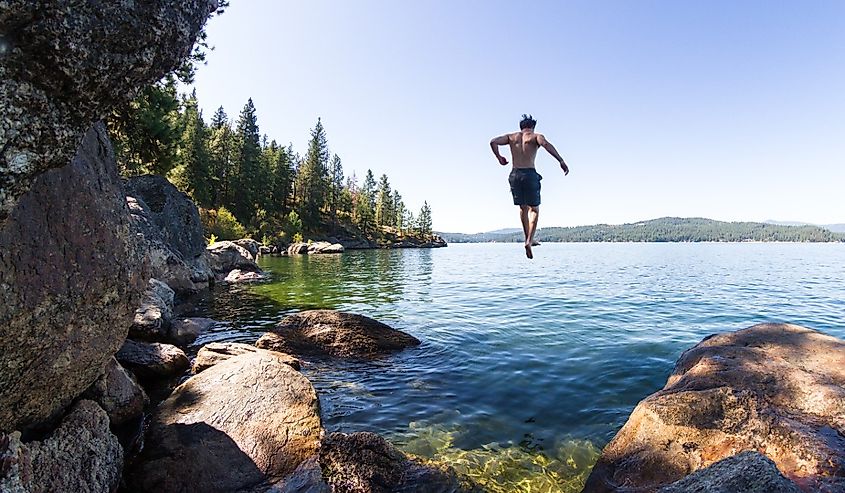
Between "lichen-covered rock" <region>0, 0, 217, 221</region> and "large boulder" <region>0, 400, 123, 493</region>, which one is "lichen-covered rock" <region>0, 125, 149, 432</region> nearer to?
"large boulder" <region>0, 400, 123, 493</region>

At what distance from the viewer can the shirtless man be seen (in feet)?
28.6

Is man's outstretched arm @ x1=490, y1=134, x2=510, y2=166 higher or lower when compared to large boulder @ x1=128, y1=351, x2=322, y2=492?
higher

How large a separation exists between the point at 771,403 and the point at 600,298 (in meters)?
18.0

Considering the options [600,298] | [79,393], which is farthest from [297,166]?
[79,393]

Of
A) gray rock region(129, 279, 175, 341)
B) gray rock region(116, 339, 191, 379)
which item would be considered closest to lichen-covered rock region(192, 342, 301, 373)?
gray rock region(116, 339, 191, 379)

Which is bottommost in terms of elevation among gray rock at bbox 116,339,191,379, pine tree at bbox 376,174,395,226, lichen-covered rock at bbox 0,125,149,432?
gray rock at bbox 116,339,191,379

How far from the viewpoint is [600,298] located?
898 inches

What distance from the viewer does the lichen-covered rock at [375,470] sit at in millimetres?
5070

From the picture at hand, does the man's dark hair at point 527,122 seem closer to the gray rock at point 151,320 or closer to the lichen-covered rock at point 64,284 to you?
the lichen-covered rock at point 64,284

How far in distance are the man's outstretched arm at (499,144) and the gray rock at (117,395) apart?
7.41 metres

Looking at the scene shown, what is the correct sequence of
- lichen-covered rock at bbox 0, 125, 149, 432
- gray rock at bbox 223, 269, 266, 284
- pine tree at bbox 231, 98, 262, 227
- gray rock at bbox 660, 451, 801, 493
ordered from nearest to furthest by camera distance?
gray rock at bbox 660, 451, 801, 493
lichen-covered rock at bbox 0, 125, 149, 432
gray rock at bbox 223, 269, 266, 284
pine tree at bbox 231, 98, 262, 227

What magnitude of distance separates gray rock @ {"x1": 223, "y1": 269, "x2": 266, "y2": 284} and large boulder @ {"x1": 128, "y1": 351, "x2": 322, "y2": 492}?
79.6 ft

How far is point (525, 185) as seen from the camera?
9.02 meters

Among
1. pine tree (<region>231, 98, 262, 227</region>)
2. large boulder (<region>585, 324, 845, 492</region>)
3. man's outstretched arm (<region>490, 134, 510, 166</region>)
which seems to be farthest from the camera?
pine tree (<region>231, 98, 262, 227</region>)
